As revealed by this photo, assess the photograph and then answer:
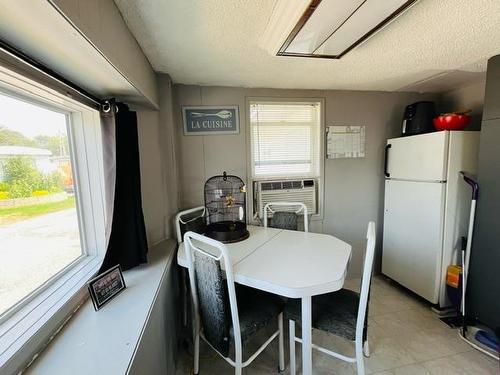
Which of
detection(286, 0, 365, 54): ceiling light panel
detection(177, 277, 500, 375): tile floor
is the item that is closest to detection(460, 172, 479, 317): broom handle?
detection(177, 277, 500, 375): tile floor

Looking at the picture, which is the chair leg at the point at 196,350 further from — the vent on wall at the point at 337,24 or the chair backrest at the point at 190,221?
the vent on wall at the point at 337,24

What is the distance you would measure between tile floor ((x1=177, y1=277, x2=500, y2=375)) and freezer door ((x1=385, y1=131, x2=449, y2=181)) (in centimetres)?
132

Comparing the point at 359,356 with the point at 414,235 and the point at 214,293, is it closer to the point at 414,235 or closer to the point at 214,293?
the point at 214,293

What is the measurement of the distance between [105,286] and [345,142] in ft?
8.31

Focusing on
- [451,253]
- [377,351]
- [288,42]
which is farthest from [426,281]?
[288,42]

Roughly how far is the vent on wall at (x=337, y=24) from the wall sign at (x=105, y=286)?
1.61m

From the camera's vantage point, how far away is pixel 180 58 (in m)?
1.68

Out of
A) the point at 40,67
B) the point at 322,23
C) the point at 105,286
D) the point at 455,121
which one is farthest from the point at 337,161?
the point at 40,67

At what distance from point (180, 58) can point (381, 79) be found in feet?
6.07

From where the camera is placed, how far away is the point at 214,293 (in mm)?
1303

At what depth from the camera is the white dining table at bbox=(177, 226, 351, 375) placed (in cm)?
124

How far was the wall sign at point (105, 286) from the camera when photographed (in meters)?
1.11

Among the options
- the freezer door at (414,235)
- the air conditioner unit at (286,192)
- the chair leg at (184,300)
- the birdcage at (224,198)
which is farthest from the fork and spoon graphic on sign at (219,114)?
the freezer door at (414,235)

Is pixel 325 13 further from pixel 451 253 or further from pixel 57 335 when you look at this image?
pixel 451 253
